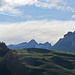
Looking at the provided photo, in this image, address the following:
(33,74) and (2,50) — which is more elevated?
(2,50)

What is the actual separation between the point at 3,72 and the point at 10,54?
1176cm

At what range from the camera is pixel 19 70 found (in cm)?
12156

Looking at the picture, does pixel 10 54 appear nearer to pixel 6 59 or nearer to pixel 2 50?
pixel 6 59

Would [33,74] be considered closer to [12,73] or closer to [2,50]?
[2,50]

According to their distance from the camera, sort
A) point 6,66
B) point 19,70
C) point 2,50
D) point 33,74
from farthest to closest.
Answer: point 33,74, point 2,50, point 6,66, point 19,70

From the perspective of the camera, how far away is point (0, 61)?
136m

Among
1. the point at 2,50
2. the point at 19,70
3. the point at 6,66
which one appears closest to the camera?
the point at 19,70

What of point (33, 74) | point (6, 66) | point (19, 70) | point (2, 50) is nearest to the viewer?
point (19, 70)

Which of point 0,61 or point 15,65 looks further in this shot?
point 0,61

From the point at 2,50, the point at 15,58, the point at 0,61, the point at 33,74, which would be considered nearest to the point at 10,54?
the point at 15,58

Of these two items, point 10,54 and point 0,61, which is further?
point 0,61

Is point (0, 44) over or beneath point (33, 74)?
over

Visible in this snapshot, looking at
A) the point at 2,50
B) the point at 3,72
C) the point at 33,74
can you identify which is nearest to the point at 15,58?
the point at 3,72

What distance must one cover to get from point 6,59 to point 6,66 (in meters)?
3.08
